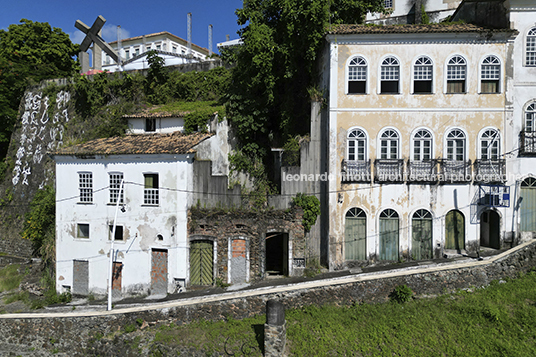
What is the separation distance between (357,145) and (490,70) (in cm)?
758

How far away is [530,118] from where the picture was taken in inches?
653

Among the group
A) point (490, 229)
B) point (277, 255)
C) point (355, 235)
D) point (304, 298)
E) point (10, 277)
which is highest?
point (490, 229)

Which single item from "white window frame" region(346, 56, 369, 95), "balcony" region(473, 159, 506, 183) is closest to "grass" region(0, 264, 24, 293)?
"white window frame" region(346, 56, 369, 95)

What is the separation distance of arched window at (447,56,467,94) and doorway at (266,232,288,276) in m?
11.5

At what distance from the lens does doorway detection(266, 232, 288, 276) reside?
18.0 m

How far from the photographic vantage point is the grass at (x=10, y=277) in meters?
22.7

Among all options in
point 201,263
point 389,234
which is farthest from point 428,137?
point 201,263

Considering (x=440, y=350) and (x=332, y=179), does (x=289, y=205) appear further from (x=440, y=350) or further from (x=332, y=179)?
(x=440, y=350)

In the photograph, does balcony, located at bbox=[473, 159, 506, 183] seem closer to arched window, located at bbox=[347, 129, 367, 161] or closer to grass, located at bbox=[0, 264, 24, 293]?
arched window, located at bbox=[347, 129, 367, 161]

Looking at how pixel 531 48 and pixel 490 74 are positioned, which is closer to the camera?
pixel 531 48

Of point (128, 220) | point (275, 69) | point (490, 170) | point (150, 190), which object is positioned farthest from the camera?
point (275, 69)

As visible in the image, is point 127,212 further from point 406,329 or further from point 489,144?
point 489,144

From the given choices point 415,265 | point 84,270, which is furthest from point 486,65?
point 84,270

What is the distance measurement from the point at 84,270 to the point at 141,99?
13282 mm
